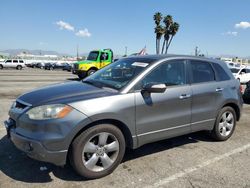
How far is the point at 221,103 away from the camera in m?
5.20

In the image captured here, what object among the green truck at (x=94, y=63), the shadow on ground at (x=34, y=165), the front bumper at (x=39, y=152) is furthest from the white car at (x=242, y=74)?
the front bumper at (x=39, y=152)

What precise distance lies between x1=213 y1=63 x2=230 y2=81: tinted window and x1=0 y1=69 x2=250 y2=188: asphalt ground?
1.29 metres

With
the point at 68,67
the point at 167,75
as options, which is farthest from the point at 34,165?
the point at 68,67

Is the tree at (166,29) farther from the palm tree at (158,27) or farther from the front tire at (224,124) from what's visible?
the front tire at (224,124)

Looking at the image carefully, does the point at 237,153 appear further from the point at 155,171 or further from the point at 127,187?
the point at 127,187

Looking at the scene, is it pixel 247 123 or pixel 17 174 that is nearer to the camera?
pixel 17 174

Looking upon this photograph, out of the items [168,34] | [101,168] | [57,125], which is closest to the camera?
[57,125]

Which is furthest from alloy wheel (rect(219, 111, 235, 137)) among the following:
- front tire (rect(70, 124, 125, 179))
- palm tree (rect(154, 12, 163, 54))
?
palm tree (rect(154, 12, 163, 54))

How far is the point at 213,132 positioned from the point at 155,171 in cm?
187

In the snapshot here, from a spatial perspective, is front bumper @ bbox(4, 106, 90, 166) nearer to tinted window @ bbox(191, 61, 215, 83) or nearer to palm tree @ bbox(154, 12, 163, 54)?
tinted window @ bbox(191, 61, 215, 83)

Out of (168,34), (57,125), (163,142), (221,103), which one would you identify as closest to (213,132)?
(221,103)

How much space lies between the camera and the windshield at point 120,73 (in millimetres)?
4236

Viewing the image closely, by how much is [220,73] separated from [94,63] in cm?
1518

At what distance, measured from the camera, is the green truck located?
19.7 m
